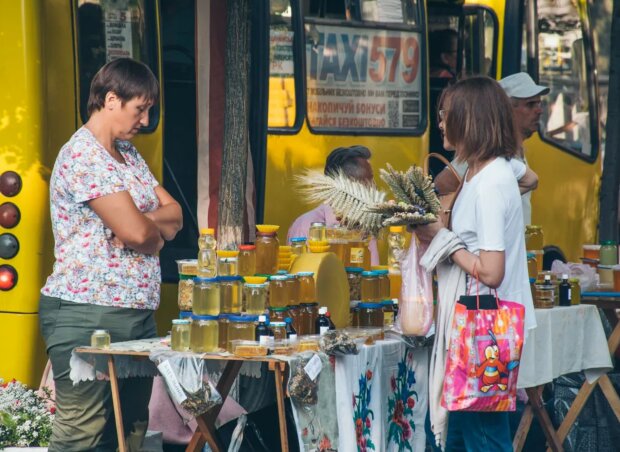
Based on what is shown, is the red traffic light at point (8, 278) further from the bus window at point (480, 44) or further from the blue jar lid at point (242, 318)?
the bus window at point (480, 44)

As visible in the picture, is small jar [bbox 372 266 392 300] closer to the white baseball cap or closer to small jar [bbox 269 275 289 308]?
small jar [bbox 269 275 289 308]

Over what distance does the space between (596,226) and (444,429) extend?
6.44m

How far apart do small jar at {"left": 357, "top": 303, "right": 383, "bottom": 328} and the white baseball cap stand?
184 cm

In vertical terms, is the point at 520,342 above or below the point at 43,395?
above

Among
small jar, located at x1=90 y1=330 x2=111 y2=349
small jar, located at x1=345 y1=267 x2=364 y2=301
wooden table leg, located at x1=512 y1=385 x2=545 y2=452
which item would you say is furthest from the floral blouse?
wooden table leg, located at x1=512 y1=385 x2=545 y2=452

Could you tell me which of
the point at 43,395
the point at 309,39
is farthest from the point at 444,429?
the point at 309,39

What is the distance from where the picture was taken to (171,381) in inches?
213

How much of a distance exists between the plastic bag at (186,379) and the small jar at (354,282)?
3.91 ft

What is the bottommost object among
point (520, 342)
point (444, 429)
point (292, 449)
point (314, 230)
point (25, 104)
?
point (292, 449)

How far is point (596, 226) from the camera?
11.8 m

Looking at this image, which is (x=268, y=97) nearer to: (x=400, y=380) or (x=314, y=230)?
(x=314, y=230)

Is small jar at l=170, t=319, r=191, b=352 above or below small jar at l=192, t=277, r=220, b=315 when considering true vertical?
below

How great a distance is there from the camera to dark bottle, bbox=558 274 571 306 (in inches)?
290

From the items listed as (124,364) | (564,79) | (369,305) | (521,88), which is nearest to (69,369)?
(124,364)
